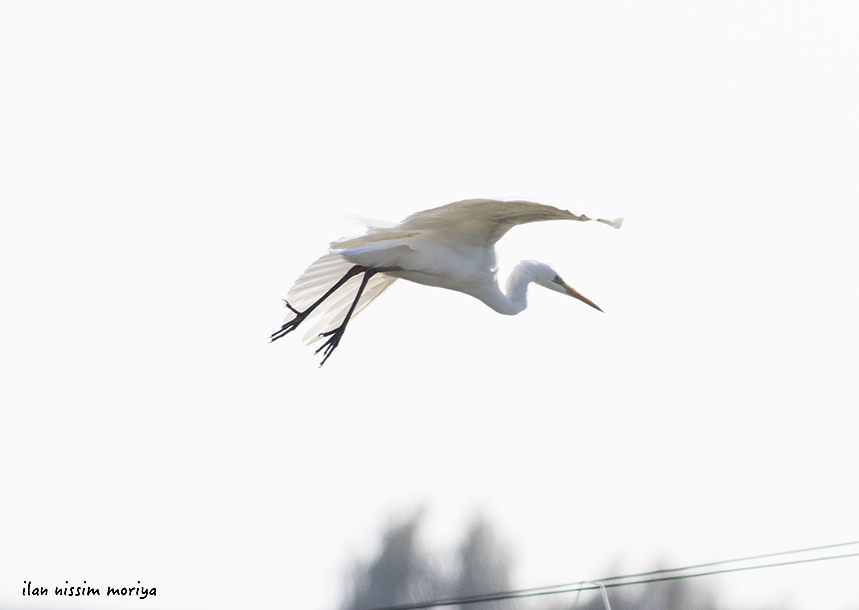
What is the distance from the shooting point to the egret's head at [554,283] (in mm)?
2783

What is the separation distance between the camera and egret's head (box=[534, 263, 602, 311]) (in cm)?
278

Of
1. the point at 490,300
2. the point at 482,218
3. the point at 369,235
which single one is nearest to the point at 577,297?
the point at 490,300

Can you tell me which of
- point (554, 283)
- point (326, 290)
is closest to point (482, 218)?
point (554, 283)

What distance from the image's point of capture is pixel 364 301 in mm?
2910

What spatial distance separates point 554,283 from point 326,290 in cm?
77

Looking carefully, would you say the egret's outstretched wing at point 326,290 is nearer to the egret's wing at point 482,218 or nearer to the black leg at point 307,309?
the black leg at point 307,309

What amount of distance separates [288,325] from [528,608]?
1.24 metres

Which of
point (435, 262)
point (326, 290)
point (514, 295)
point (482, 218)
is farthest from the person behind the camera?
point (326, 290)

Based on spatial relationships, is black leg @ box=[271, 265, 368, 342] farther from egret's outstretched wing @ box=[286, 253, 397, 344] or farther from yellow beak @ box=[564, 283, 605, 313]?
yellow beak @ box=[564, 283, 605, 313]

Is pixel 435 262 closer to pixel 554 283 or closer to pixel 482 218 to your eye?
pixel 482 218

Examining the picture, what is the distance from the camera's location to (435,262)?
2504 mm

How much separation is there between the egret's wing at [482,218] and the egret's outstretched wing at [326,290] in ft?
1.38

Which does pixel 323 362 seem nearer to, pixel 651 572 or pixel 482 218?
pixel 482 218

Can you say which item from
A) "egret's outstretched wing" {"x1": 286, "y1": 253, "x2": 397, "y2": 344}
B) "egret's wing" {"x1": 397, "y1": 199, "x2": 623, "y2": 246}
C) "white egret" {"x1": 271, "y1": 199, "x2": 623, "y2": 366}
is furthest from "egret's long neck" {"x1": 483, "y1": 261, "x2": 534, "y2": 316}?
"egret's outstretched wing" {"x1": 286, "y1": 253, "x2": 397, "y2": 344}
